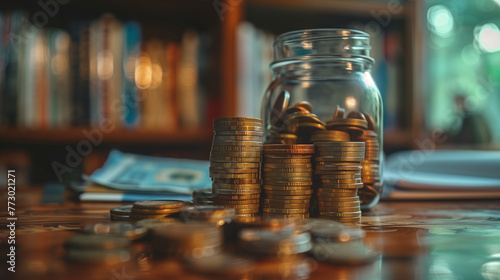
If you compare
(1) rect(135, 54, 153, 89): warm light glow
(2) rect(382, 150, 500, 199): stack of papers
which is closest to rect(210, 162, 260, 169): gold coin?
(2) rect(382, 150, 500, 199): stack of papers

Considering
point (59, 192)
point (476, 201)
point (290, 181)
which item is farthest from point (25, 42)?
point (476, 201)

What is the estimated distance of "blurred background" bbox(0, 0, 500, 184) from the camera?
1.67 metres

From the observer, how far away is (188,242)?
1.65 feet

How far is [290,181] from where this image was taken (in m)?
0.72

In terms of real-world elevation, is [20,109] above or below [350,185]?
above

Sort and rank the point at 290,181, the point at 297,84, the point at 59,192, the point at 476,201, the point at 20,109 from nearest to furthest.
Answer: the point at 290,181 → the point at 297,84 → the point at 476,201 → the point at 59,192 → the point at 20,109

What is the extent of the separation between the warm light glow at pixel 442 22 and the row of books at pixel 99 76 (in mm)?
1643

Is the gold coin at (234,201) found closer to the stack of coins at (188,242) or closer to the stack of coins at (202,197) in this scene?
the stack of coins at (202,197)

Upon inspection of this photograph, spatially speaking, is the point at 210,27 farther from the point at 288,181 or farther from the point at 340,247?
the point at 340,247

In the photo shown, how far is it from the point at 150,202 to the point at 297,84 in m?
0.41

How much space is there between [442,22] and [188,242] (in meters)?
2.74

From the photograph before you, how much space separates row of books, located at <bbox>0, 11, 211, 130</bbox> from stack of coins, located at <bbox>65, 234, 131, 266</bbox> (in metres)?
→ 1.25

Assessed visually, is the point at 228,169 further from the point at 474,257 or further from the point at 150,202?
the point at 474,257

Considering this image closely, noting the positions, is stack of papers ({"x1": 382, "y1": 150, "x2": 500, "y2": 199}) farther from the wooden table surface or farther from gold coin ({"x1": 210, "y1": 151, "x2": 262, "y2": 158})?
gold coin ({"x1": 210, "y1": 151, "x2": 262, "y2": 158})
